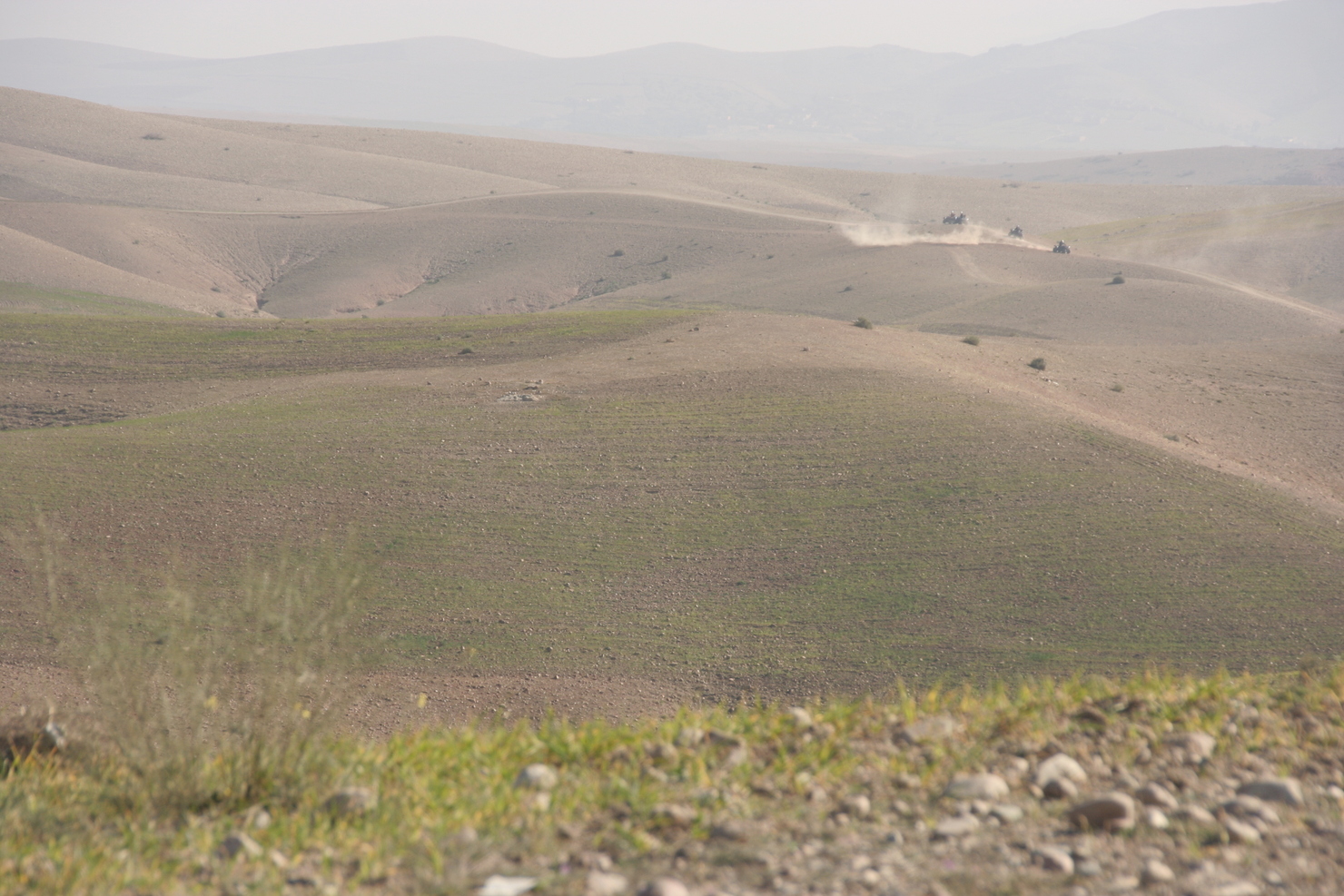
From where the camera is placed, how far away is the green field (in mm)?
13664

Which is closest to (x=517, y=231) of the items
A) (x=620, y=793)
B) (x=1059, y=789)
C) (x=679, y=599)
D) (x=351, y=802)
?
(x=679, y=599)

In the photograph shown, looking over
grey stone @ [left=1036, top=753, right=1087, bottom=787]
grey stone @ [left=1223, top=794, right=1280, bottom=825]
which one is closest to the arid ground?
grey stone @ [left=1036, top=753, right=1087, bottom=787]

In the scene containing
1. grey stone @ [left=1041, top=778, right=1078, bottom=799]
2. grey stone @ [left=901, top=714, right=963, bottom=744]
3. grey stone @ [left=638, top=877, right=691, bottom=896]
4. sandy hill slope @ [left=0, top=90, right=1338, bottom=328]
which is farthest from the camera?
sandy hill slope @ [left=0, top=90, right=1338, bottom=328]

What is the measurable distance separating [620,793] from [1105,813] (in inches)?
96.8

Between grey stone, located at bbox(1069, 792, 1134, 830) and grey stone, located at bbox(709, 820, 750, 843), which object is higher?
grey stone, located at bbox(1069, 792, 1134, 830)

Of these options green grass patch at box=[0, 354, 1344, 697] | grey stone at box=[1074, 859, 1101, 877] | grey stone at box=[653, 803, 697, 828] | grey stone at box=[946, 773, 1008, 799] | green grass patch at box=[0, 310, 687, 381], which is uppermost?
grey stone at box=[1074, 859, 1101, 877]

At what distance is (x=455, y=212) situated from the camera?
271 feet

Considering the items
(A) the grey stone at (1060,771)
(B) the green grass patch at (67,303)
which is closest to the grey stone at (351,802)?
(A) the grey stone at (1060,771)

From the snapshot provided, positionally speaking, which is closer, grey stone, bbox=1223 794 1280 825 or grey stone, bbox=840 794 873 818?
grey stone, bbox=1223 794 1280 825

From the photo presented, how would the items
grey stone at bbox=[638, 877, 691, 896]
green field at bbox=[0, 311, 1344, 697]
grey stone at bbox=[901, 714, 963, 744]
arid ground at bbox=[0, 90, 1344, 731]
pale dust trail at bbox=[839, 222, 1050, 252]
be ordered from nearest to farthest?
grey stone at bbox=[638, 877, 691, 896]
grey stone at bbox=[901, 714, 963, 744]
arid ground at bbox=[0, 90, 1344, 731]
green field at bbox=[0, 311, 1344, 697]
pale dust trail at bbox=[839, 222, 1050, 252]

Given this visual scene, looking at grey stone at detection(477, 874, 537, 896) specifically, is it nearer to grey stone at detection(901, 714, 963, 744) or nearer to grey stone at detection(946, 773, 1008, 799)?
grey stone at detection(946, 773, 1008, 799)

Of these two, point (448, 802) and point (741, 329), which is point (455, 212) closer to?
point (741, 329)

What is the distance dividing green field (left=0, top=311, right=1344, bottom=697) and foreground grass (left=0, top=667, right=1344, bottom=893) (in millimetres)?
7163

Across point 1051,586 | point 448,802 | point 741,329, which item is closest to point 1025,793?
point 448,802
